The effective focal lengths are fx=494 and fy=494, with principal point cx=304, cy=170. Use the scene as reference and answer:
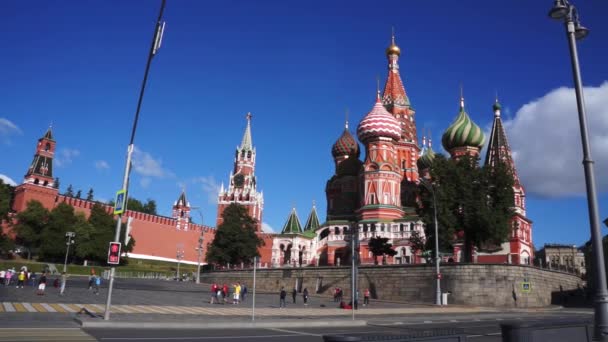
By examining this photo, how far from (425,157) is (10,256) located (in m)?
65.9

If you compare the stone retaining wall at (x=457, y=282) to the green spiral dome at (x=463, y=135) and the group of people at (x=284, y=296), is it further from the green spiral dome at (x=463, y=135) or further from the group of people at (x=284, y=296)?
the green spiral dome at (x=463, y=135)

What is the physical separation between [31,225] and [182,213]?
4463cm

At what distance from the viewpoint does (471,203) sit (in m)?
41.0

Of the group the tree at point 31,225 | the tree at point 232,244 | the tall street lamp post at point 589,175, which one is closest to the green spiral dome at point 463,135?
the tree at point 232,244

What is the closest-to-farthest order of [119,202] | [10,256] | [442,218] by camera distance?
[119,202] < [442,218] < [10,256]

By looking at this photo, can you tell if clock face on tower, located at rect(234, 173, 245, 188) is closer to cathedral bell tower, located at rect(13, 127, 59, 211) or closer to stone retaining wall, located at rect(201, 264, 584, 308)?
cathedral bell tower, located at rect(13, 127, 59, 211)

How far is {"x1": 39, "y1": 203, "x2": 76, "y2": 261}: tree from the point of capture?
246 ft

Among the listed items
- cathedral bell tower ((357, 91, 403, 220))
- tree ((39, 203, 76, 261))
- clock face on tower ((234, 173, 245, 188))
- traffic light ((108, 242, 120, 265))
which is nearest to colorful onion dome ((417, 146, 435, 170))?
cathedral bell tower ((357, 91, 403, 220))

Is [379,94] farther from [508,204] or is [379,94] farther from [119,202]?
[119,202]

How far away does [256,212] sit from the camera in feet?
366

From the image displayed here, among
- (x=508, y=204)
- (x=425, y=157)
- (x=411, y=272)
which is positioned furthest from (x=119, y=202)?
(x=425, y=157)

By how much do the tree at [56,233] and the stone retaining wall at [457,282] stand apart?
44069mm

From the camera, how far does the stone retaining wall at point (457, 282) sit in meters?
37.7

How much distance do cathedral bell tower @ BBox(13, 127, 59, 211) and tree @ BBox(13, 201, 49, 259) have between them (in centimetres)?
648
